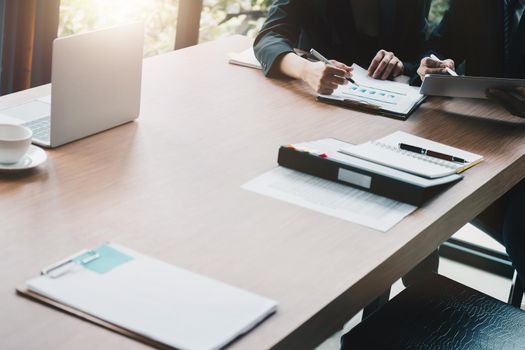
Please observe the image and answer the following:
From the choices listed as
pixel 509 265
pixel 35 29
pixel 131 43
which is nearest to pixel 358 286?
pixel 131 43

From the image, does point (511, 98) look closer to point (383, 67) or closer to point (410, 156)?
point (383, 67)

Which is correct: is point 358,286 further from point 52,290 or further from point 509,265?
point 509,265

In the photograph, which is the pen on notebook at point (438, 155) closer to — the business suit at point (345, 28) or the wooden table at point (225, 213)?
the wooden table at point (225, 213)

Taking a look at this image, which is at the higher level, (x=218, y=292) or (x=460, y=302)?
→ (x=218, y=292)

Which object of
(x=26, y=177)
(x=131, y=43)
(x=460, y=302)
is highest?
(x=131, y=43)

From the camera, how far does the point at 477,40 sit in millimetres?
2584

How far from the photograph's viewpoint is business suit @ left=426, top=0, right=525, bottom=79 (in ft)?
8.35

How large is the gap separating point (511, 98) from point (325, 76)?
467 millimetres

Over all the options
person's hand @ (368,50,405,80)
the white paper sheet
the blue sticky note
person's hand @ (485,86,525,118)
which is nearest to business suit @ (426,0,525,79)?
person's hand @ (368,50,405,80)

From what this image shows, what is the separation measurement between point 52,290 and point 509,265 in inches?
88.1

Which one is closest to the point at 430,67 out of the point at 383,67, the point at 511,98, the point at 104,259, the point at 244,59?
the point at 383,67

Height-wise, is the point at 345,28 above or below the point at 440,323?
above

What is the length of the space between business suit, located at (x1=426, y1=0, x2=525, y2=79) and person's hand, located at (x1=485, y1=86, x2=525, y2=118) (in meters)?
0.42

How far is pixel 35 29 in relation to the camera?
3.40 m
